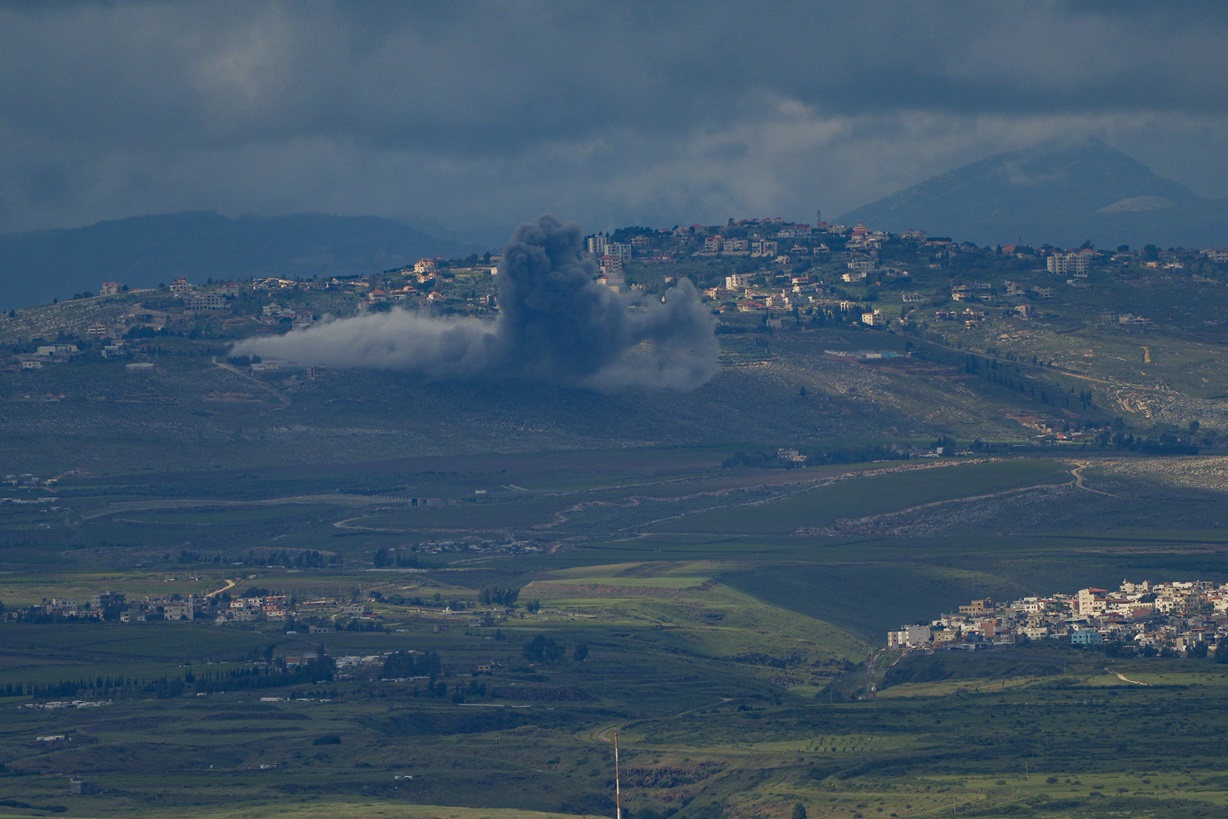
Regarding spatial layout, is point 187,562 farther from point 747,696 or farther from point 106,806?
point 106,806

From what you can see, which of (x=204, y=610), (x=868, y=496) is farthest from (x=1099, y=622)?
(x=868, y=496)

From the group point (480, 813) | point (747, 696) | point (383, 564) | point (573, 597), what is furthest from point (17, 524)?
point (480, 813)

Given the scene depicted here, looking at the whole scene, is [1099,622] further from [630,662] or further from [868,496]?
[868,496]

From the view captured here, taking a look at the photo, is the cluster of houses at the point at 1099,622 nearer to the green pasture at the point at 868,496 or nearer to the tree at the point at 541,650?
the tree at the point at 541,650

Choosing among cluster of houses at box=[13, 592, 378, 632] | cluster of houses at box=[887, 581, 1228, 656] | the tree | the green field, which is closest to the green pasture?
the green field

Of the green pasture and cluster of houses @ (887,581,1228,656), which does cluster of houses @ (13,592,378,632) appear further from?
the green pasture

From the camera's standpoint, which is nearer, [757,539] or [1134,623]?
[1134,623]

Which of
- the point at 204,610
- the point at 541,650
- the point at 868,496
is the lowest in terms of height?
→ the point at 541,650

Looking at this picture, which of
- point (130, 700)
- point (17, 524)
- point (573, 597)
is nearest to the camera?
point (130, 700)
